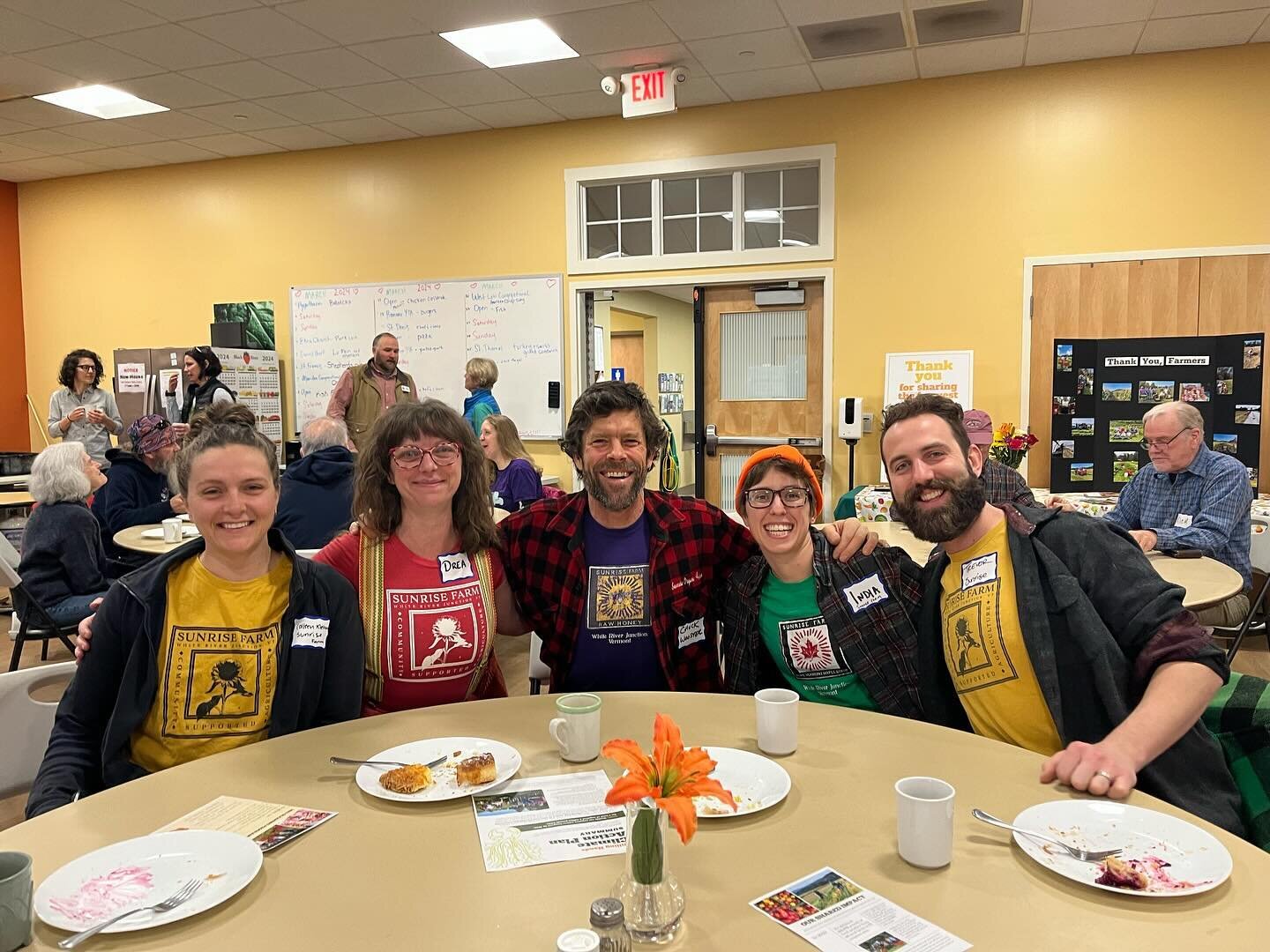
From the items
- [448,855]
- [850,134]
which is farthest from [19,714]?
[850,134]

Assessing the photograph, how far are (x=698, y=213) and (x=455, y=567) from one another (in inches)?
201

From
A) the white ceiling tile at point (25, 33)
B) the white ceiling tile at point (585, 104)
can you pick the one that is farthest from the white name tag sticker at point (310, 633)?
the white ceiling tile at point (585, 104)

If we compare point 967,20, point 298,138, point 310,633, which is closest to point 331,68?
point 298,138

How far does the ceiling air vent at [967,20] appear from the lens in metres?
4.81

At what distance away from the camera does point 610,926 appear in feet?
3.22

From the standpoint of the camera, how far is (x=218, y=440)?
184cm

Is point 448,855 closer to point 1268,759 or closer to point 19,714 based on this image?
point 19,714

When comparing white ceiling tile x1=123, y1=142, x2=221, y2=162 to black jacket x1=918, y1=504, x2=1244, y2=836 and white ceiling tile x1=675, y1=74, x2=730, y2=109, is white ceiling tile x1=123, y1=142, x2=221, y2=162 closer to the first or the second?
white ceiling tile x1=675, y1=74, x2=730, y2=109

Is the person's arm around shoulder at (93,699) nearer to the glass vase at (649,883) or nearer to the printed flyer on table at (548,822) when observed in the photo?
the printed flyer on table at (548,822)

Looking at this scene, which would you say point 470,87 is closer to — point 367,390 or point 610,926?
point 367,390

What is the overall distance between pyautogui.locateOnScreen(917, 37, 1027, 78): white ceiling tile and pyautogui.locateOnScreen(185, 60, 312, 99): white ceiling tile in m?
4.12

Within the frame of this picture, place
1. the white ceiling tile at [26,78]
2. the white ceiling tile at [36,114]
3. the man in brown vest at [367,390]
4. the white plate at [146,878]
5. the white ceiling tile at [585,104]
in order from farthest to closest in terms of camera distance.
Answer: the man in brown vest at [367,390], the white ceiling tile at [36,114], the white ceiling tile at [585,104], the white ceiling tile at [26,78], the white plate at [146,878]

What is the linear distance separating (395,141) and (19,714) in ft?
20.8

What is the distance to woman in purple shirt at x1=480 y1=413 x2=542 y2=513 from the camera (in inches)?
198
